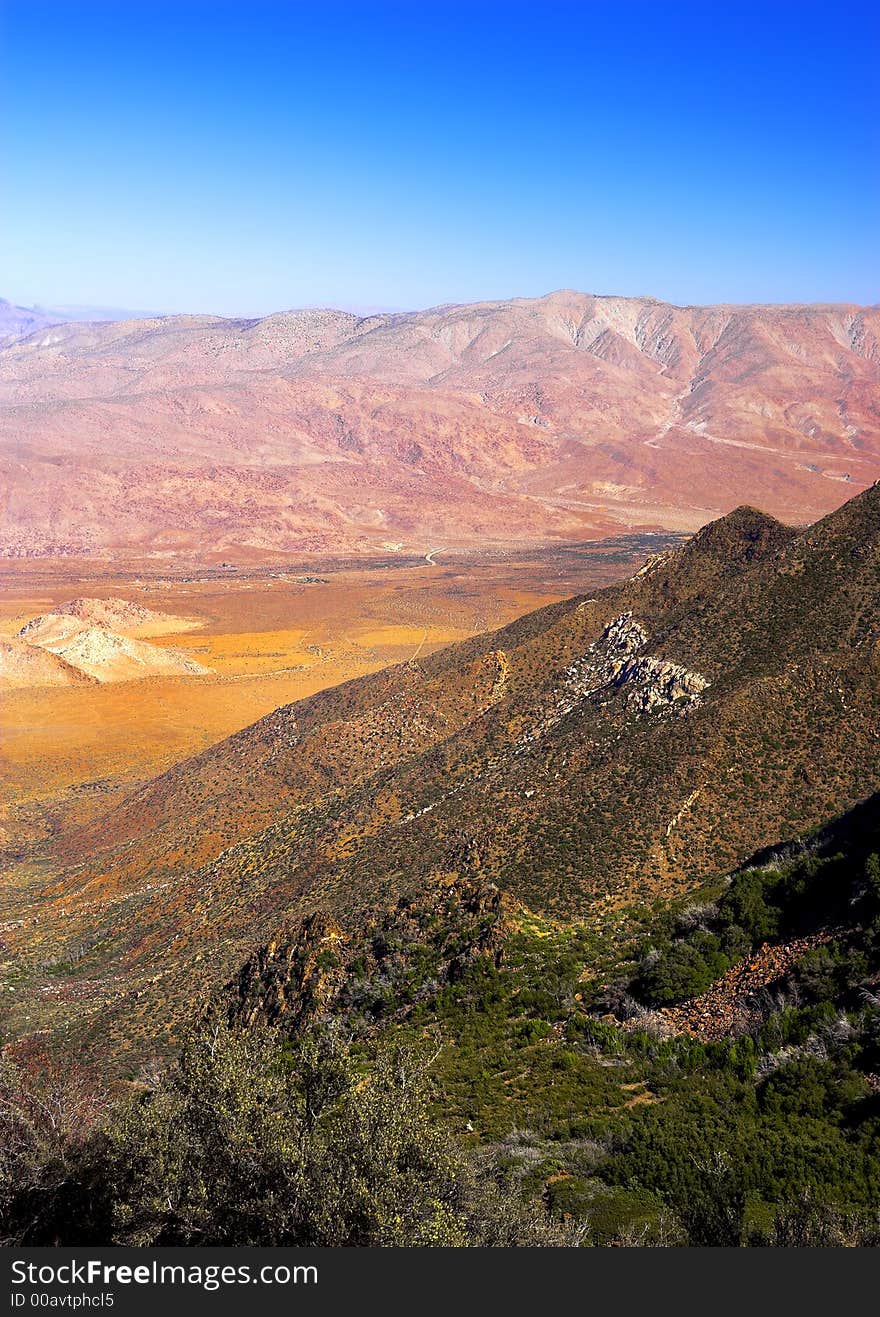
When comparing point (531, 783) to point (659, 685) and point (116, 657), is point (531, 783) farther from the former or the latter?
point (116, 657)

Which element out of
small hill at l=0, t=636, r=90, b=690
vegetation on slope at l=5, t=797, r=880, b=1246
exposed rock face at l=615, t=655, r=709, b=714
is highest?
exposed rock face at l=615, t=655, r=709, b=714

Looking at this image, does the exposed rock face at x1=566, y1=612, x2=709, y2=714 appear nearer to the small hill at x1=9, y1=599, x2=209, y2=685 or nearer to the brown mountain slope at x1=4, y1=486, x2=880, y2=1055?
the brown mountain slope at x1=4, y1=486, x2=880, y2=1055

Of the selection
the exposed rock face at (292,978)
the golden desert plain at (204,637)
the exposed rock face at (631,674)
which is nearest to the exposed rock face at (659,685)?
the exposed rock face at (631,674)

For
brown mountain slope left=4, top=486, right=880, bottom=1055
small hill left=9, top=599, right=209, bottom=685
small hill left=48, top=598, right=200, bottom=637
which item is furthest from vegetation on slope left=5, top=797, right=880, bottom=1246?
small hill left=48, top=598, right=200, bottom=637

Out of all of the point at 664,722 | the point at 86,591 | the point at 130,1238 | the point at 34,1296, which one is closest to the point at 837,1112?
the point at 130,1238

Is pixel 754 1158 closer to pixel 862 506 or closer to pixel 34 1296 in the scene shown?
pixel 34 1296
